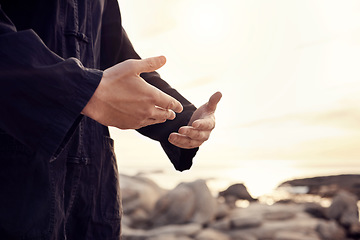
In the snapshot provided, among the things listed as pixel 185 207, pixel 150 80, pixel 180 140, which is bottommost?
pixel 185 207

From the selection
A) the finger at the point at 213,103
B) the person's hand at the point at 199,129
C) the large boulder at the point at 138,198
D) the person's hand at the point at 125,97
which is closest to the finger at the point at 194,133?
the person's hand at the point at 199,129

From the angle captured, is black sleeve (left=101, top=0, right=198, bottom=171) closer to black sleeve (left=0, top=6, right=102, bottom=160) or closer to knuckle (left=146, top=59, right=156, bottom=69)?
knuckle (left=146, top=59, right=156, bottom=69)

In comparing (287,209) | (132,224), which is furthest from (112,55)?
(287,209)

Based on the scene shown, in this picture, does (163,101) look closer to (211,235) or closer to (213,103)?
(213,103)

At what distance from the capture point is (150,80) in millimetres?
2223

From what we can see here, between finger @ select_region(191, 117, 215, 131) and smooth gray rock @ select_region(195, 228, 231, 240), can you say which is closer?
finger @ select_region(191, 117, 215, 131)

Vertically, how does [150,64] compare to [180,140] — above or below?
above

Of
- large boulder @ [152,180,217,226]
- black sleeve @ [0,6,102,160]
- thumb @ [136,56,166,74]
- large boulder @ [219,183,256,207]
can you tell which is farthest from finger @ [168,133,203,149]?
large boulder @ [219,183,256,207]

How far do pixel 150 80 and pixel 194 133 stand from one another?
618 mm

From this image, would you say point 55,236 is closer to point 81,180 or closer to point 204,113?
point 81,180

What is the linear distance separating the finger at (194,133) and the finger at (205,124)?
0.02 m

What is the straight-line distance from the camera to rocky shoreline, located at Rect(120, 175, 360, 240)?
496 centimetres

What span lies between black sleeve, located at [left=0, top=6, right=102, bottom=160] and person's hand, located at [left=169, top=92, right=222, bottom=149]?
52 centimetres

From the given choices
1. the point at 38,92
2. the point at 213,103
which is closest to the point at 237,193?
the point at 213,103
